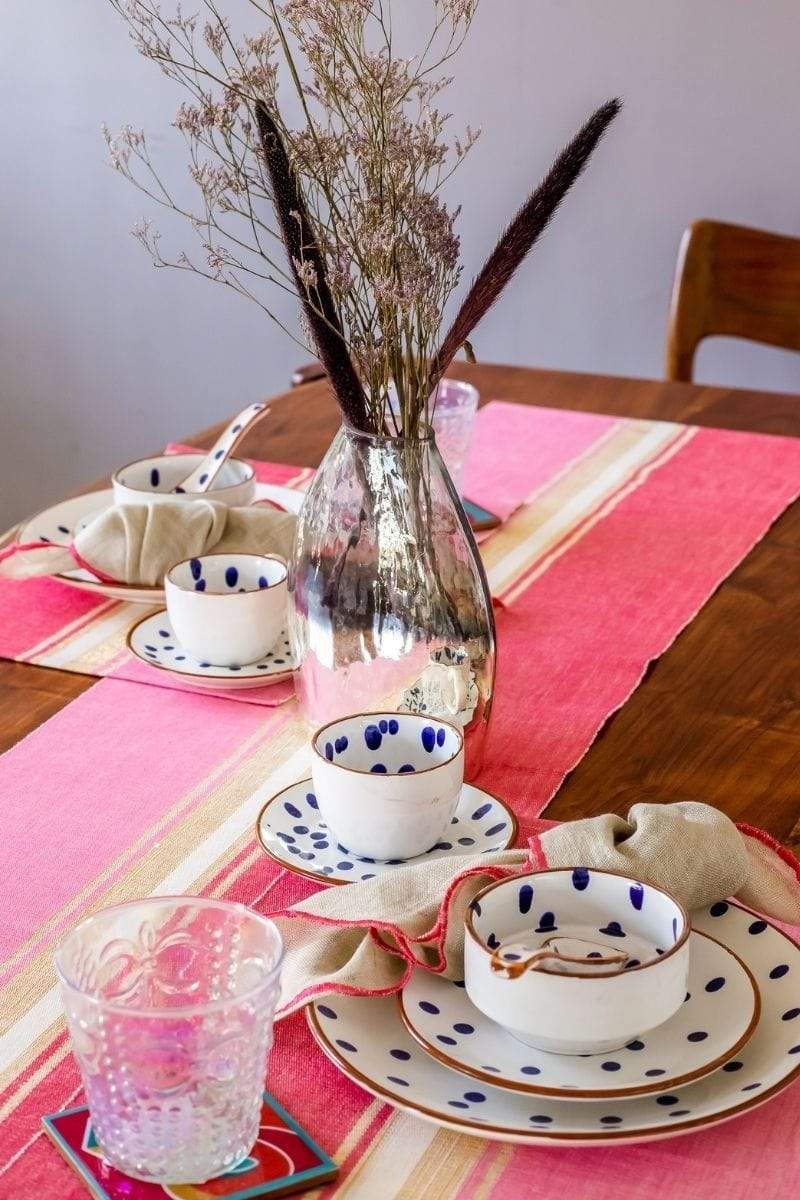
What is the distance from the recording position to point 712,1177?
0.57 metres

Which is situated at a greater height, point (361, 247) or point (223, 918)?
point (361, 247)

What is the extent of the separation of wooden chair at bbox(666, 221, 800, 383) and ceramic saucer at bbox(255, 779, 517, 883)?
1417 mm

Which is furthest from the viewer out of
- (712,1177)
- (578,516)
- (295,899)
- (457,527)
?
(578,516)

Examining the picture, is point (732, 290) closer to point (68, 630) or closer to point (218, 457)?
point (218, 457)

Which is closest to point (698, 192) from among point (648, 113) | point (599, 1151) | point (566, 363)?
point (648, 113)

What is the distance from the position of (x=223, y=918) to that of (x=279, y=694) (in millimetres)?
418

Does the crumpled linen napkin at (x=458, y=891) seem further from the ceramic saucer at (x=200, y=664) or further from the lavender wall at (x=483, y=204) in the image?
Answer: the lavender wall at (x=483, y=204)

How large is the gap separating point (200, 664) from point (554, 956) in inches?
20.4

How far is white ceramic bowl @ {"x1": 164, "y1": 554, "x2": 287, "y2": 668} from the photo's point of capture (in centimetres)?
103

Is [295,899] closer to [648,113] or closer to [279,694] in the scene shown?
[279,694]

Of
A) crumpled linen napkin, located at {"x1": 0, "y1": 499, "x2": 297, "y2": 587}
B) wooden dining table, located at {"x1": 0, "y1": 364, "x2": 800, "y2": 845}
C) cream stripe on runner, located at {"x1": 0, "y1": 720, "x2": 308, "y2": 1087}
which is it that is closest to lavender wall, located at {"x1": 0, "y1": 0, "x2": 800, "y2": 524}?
wooden dining table, located at {"x1": 0, "y1": 364, "x2": 800, "y2": 845}

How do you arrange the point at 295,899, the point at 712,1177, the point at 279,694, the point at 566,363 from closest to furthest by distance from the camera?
the point at 712,1177 → the point at 295,899 → the point at 279,694 → the point at 566,363

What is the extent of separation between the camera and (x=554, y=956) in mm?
583

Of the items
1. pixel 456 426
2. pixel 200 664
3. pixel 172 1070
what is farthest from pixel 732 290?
pixel 172 1070
